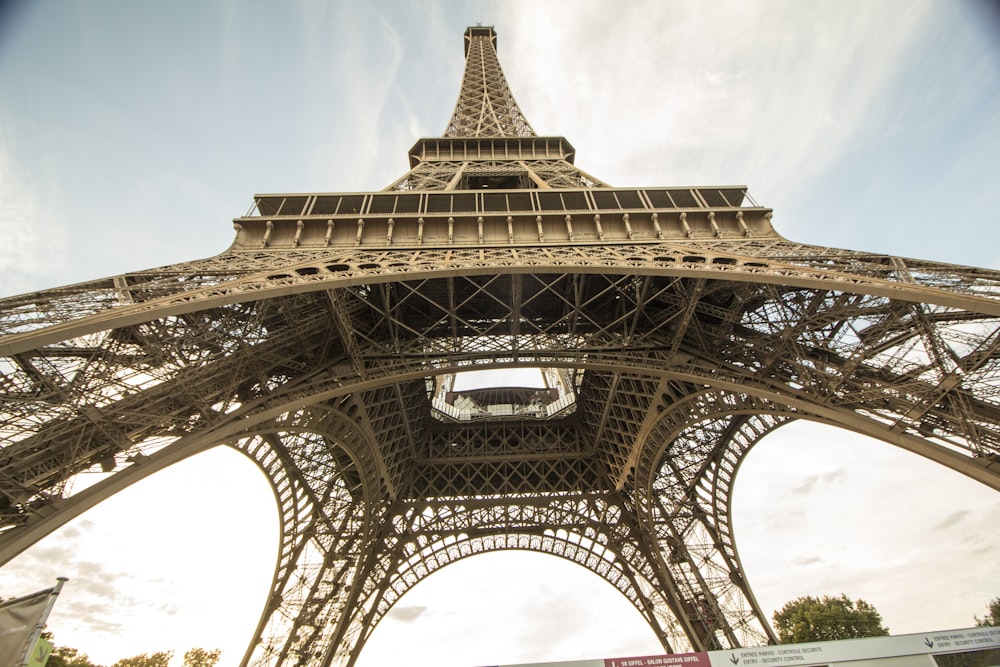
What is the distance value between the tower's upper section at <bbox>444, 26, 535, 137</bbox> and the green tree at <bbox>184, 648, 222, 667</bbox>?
118ft

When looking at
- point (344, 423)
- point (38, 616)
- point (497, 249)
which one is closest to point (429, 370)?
point (497, 249)

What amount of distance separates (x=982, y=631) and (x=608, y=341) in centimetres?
1384

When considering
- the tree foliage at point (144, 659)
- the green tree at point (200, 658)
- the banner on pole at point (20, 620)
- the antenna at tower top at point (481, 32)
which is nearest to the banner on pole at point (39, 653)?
the banner on pole at point (20, 620)

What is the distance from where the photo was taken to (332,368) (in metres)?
13.2

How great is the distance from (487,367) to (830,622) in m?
29.4

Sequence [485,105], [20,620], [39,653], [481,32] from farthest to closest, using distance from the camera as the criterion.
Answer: [481,32], [485,105], [39,653], [20,620]

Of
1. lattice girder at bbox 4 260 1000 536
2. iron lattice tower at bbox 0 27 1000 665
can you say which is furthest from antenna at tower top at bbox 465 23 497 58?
lattice girder at bbox 4 260 1000 536

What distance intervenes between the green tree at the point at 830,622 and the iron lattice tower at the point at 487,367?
36.0 ft

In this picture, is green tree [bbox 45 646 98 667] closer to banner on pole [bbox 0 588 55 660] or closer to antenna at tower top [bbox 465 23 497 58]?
banner on pole [bbox 0 588 55 660]

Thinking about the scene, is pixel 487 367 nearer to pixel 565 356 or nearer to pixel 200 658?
pixel 565 356

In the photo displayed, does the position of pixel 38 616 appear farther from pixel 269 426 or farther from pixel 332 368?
pixel 332 368

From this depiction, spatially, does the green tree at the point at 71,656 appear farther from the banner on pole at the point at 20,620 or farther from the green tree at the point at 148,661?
the banner on pole at the point at 20,620

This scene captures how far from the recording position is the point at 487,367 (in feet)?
44.1

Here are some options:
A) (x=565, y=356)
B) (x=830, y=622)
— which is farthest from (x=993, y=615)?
(x=565, y=356)
